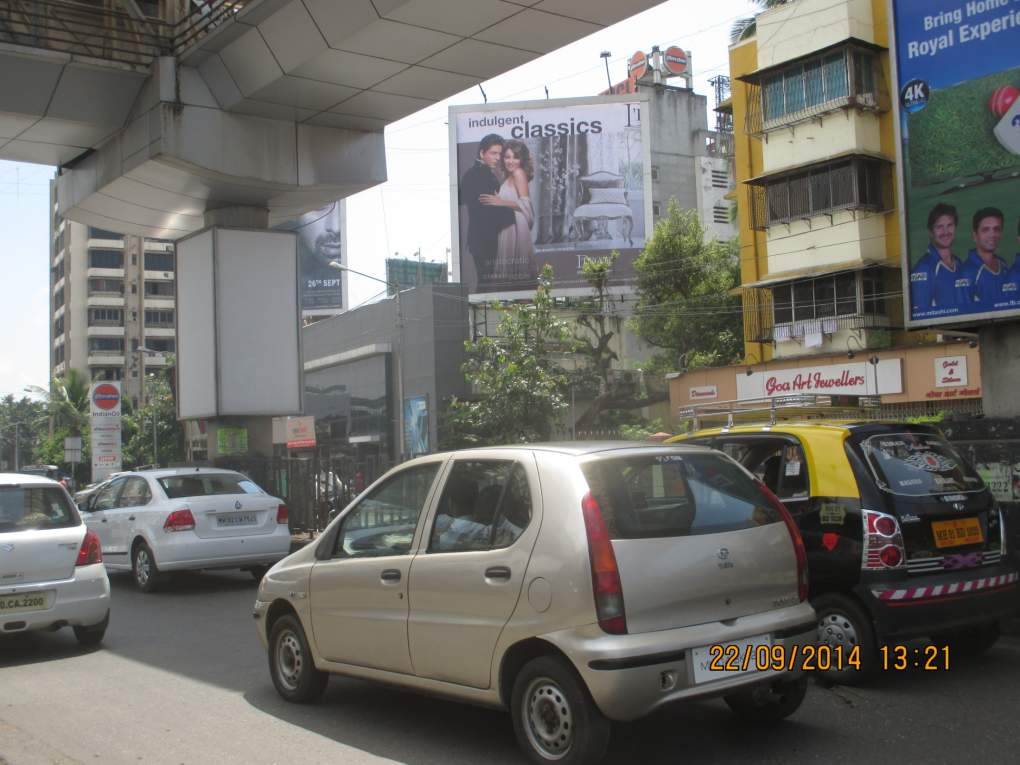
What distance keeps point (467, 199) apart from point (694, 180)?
15238 mm

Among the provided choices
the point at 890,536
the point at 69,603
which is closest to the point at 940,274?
the point at 890,536

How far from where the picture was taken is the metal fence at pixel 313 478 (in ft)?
56.7

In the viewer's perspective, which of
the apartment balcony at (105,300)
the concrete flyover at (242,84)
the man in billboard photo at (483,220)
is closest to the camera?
the concrete flyover at (242,84)

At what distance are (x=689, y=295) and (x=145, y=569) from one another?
2869 cm

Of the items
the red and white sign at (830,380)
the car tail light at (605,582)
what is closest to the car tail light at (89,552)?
the car tail light at (605,582)

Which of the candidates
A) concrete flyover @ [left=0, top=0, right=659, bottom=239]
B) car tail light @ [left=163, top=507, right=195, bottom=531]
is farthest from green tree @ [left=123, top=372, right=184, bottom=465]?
car tail light @ [left=163, top=507, right=195, bottom=531]

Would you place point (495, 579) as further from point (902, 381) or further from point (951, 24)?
point (902, 381)

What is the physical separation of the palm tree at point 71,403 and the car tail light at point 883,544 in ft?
217

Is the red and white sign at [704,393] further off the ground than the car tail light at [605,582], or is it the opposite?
the red and white sign at [704,393]

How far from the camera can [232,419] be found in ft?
64.4

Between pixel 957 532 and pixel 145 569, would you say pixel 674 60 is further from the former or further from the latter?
pixel 957 532

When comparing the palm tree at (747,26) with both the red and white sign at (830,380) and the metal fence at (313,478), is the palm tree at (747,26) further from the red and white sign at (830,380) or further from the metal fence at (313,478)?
the metal fence at (313,478)

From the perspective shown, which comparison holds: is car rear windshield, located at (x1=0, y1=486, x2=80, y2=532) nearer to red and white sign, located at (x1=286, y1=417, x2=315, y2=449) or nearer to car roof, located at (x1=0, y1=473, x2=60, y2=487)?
car roof, located at (x1=0, y1=473, x2=60, y2=487)

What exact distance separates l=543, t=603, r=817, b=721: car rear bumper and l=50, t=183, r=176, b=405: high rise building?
321ft
